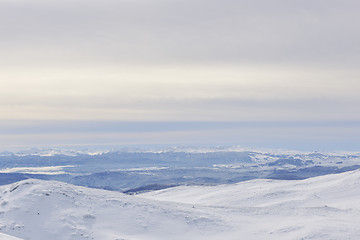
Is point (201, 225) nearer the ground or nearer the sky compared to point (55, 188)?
nearer the ground

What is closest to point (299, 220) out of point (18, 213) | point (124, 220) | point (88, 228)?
point (124, 220)

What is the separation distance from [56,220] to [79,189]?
33.2 ft

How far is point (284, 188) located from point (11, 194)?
58348 mm

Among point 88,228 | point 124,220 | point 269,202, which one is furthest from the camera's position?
point 269,202

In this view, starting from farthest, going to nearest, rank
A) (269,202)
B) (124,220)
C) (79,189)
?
(269,202) → (79,189) → (124,220)

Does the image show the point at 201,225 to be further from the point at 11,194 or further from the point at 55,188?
the point at 11,194

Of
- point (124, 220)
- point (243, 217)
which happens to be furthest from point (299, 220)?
point (124, 220)

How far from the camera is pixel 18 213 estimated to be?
4538 centimetres

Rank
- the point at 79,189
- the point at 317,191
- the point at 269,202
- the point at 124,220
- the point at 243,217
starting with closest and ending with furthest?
the point at 124,220 → the point at 243,217 → the point at 79,189 → the point at 269,202 → the point at 317,191

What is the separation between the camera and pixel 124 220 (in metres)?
46.7

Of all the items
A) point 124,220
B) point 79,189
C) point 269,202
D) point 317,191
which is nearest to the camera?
point 124,220

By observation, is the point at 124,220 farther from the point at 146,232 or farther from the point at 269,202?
the point at 269,202

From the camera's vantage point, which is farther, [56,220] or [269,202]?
[269,202]

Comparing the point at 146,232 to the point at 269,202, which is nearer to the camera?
the point at 146,232
